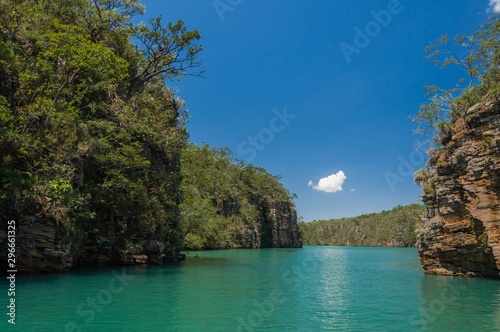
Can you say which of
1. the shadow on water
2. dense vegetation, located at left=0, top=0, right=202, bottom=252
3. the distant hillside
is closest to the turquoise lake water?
the shadow on water

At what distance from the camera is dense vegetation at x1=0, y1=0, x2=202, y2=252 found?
13742 mm

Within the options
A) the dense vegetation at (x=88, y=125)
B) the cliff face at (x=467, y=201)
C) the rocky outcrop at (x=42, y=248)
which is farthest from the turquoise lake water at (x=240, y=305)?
the dense vegetation at (x=88, y=125)

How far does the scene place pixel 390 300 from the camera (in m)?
12.9

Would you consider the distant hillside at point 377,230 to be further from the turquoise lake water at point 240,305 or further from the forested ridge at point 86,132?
the turquoise lake water at point 240,305

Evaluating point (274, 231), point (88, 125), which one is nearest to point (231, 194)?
point (274, 231)

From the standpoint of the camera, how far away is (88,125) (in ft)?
60.1

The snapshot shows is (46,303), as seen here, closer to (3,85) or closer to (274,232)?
(3,85)

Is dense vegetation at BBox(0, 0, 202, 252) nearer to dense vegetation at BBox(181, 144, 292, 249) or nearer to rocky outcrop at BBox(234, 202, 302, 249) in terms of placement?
dense vegetation at BBox(181, 144, 292, 249)

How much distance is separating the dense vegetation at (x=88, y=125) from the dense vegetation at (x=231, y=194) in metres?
25.1

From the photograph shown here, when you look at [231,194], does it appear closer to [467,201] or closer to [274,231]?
[274,231]

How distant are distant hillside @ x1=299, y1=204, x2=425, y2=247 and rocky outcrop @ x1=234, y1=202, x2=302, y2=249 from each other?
753 inches

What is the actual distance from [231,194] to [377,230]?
11564 cm

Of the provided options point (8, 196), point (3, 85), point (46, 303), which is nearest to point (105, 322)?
point (46, 303)

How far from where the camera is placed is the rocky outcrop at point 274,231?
76.1 m
